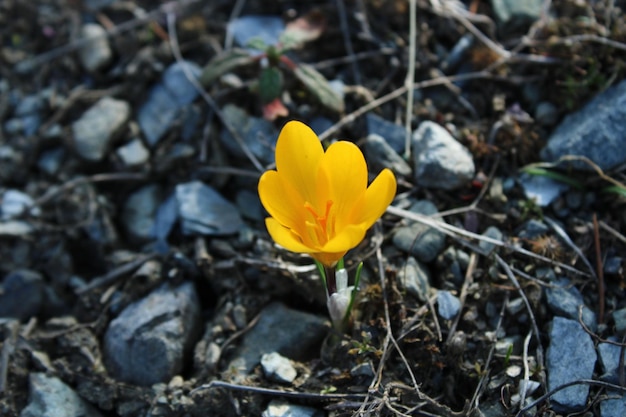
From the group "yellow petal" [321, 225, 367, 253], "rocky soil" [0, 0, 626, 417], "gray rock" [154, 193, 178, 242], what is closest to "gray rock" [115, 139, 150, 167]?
"rocky soil" [0, 0, 626, 417]

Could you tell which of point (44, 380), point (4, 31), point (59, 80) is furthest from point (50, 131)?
point (44, 380)

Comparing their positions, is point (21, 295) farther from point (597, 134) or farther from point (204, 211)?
point (597, 134)

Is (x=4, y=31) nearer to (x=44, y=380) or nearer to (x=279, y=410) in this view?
(x=44, y=380)

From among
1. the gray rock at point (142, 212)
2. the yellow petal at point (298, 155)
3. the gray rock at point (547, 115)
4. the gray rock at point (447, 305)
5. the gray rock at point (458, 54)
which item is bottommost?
the gray rock at point (447, 305)

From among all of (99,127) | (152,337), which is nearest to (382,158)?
(152,337)

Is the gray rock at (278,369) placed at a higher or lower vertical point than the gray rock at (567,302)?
lower

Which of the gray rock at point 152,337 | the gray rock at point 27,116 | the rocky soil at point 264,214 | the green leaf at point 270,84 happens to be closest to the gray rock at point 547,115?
the rocky soil at point 264,214

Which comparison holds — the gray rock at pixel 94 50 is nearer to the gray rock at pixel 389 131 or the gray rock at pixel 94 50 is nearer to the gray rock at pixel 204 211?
the gray rock at pixel 204 211
